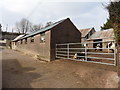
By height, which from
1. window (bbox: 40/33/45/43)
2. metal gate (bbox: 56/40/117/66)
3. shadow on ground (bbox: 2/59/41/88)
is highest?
window (bbox: 40/33/45/43)

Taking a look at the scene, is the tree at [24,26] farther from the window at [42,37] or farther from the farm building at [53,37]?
the window at [42,37]

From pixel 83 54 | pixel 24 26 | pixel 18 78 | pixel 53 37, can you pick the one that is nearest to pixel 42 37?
pixel 53 37

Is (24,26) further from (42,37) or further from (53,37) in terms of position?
(53,37)

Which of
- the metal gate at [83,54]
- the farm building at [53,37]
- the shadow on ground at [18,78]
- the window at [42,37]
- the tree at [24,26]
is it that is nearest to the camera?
the shadow on ground at [18,78]

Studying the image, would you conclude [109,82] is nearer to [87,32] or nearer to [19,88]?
[19,88]

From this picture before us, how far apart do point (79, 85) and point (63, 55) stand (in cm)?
540

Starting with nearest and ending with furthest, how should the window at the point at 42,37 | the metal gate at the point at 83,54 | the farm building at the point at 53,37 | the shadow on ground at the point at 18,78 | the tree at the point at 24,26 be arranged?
the shadow on ground at the point at 18,78
the metal gate at the point at 83,54
the farm building at the point at 53,37
the window at the point at 42,37
the tree at the point at 24,26

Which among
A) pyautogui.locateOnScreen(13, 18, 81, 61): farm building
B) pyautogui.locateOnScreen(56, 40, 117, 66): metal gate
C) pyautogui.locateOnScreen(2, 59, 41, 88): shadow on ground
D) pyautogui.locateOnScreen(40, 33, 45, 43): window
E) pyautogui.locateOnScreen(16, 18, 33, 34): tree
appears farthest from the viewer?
pyautogui.locateOnScreen(16, 18, 33, 34): tree

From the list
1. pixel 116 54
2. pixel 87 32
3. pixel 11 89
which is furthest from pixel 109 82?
pixel 87 32

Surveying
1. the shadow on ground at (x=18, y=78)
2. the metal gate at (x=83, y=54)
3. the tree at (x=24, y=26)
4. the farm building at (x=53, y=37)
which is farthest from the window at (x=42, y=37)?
the tree at (x=24, y=26)

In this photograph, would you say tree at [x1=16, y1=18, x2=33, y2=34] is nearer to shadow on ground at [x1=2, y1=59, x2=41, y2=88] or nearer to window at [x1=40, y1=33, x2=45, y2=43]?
window at [x1=40, y1=33, x2=45, y2=43]

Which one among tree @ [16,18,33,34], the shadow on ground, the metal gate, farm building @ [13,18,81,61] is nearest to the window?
farm building @ [13,18,81,61]

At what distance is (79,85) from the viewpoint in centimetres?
388

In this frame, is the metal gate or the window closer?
the metal gate
